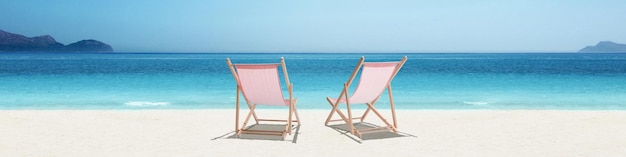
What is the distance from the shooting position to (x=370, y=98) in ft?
14.9

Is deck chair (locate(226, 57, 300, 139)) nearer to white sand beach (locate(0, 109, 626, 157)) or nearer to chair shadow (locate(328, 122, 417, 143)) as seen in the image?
white sand beach (locate(0, 109, 626, 157))

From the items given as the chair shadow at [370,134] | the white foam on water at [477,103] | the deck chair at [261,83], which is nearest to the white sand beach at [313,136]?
the chair shadow at [370,134]

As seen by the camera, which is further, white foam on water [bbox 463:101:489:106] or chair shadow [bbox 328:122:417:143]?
white foam on water [bbox 463:101:489:106]

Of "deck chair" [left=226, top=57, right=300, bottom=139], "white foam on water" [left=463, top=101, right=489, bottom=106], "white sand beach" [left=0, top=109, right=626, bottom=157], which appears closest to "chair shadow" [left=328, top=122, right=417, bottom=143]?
"white sand beach" [left=0, top=109, right=626, bottom=157]

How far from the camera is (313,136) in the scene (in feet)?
14.7

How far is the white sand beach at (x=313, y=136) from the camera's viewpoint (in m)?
3.78

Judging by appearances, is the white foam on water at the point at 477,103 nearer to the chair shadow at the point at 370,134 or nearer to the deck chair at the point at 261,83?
the chair shadow at the point at 370,134

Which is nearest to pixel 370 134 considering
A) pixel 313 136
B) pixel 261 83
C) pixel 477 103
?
pixel 313 136

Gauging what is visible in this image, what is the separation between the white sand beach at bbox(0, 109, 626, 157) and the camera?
3.78 meters

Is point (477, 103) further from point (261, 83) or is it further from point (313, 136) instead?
point (261, 83)

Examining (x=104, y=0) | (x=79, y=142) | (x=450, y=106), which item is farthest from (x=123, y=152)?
(x=104, y=0)

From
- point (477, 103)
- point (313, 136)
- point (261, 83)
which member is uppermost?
point (261, 83)

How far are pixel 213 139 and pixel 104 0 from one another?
58.0 m

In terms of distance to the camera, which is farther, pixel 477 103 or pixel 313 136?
pixel 477 103
